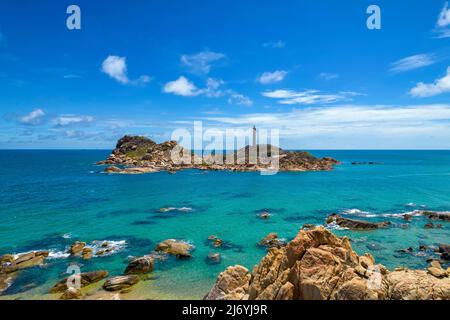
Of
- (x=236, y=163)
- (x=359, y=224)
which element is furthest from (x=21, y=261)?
(x=236, y=163)

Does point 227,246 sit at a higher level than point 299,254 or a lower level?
lower

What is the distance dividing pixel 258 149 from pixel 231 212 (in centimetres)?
13398

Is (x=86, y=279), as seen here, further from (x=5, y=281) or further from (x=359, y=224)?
(x=359, y=224)

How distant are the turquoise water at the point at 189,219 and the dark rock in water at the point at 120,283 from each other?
4.78 ft

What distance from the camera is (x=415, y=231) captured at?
5194cm

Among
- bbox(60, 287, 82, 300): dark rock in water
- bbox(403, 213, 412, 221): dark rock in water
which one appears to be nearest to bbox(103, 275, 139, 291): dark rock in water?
bbox(60, 287, 82, 300): dark rock in water

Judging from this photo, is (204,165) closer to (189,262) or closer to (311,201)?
(311,201)

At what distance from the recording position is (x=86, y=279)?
108ft

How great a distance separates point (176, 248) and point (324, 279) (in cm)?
2644

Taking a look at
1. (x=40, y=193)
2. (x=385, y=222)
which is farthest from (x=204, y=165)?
(x=385, y=222)

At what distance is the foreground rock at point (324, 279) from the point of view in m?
19.1
